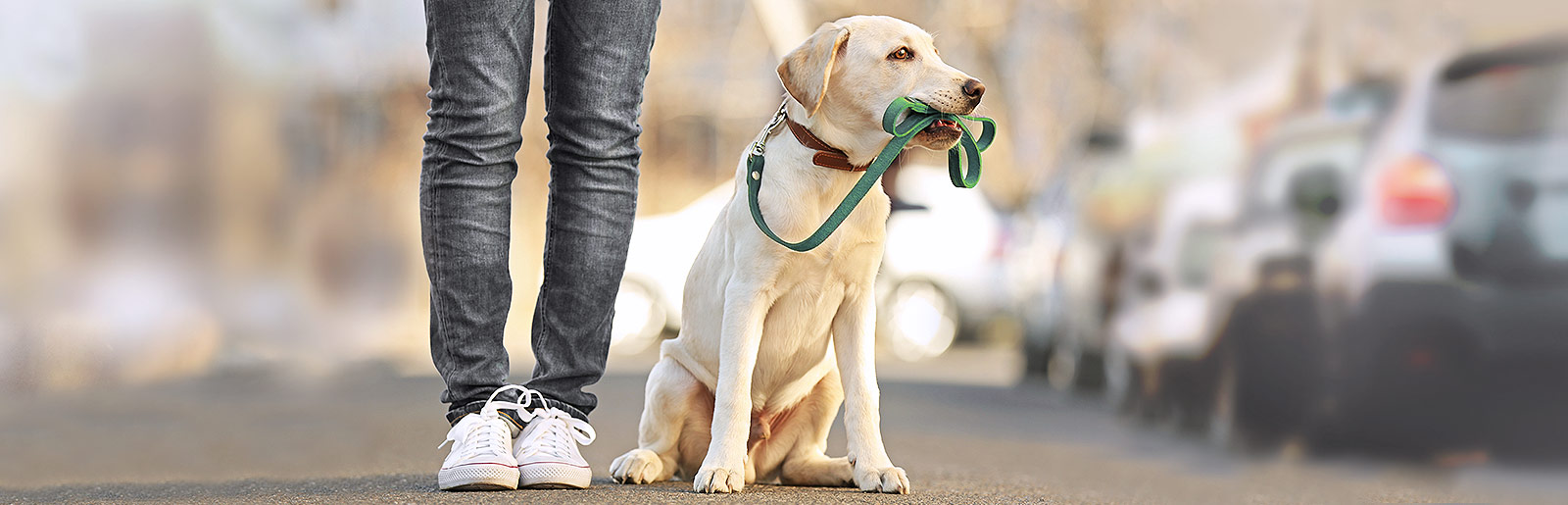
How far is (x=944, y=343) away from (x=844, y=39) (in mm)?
9207

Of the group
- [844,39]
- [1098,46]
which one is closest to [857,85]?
[844,39]

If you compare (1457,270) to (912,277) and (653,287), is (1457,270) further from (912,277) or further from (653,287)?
(653,287)

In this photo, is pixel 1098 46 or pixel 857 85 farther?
pixel 1098 46

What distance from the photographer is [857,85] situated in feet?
9.98

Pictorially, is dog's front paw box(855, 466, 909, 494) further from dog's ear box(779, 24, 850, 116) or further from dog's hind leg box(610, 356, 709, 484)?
dog's ear box(779, 24, 850, 116)

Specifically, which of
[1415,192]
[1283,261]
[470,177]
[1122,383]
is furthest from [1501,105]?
[1122,383]

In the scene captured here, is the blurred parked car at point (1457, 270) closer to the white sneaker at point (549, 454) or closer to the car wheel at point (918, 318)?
the white sneaker at point (549, 454)

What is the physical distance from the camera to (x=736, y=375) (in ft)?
9.79

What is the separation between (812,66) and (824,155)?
7.9 inches

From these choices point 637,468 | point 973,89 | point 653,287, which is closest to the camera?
point 973,89

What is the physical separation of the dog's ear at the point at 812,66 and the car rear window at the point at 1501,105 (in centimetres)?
200

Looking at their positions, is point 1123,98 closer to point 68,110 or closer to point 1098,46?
point 1098,46

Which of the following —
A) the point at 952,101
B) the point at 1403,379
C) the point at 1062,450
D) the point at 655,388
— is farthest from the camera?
the point at 1062,450

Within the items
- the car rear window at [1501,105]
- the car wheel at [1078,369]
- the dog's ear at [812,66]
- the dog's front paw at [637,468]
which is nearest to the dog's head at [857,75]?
the dog's ear at [812,66]
